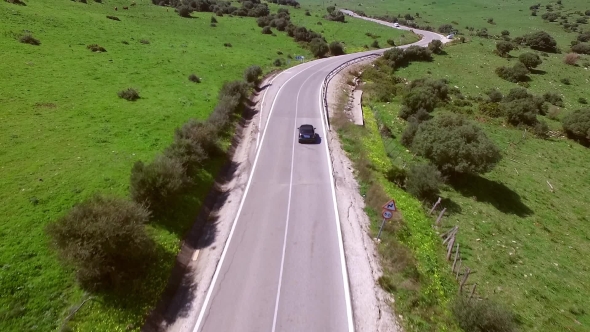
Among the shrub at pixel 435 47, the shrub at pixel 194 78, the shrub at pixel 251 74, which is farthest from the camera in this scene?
the shrub at pixel 435 47

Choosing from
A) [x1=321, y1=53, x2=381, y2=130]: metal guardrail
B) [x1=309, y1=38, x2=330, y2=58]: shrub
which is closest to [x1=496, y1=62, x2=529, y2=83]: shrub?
[x1=321, y1=53, x2=381, y2=130]: metal guardrail

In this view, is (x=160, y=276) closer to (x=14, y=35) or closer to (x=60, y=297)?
(x=60, y=297)

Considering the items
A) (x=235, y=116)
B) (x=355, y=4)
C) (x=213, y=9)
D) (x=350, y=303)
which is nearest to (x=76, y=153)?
(x=235, y=116)

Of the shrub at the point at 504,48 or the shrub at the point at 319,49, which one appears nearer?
the shrub at the point at 504,48

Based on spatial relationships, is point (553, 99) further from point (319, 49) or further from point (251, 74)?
point (251, 74)

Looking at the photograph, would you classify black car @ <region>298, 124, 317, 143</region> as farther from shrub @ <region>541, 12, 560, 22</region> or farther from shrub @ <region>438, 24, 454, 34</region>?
shrub @ <region>541, 12, 560, 22</region>

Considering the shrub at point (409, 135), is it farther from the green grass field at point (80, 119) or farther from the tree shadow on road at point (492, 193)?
the green grass field at point (80, 119)

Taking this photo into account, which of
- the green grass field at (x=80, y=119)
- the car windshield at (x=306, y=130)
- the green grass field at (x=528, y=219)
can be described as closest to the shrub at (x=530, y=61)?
the green grass field at (x=528, y=219)

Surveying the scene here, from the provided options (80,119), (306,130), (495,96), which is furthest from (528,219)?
(80,119)
